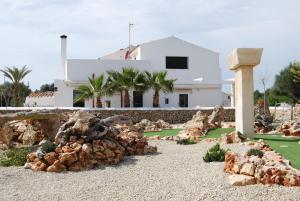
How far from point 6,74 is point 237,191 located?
34795mm

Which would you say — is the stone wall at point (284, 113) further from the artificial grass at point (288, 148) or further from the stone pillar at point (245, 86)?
the artificial grass at point (288, 148)

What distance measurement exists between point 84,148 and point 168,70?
29165mm

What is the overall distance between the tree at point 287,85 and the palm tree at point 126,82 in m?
16.4

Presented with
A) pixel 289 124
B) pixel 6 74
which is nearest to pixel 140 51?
pixel 6 74

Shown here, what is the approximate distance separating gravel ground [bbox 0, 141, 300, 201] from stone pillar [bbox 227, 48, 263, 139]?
547 cm

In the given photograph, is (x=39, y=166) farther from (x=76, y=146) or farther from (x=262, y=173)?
(x=262, y=173)

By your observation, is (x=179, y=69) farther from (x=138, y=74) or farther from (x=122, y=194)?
(x=122, y=194)

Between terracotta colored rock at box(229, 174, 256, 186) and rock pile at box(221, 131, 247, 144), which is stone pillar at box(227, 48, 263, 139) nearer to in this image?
rock pile at box(221, 131, 247, 144)

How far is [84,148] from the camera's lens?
38.8 feet

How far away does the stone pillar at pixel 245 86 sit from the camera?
54.5 ft

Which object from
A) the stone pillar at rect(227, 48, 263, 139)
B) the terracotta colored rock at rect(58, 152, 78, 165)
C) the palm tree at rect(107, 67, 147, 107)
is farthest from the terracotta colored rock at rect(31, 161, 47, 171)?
the palm tree at rect(107, 67, 147, 107)

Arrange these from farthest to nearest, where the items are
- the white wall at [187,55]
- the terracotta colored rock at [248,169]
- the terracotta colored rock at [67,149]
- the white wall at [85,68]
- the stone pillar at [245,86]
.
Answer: the white wall at [187,55], the white wall at [85,68], the stone pillar at [245,86], the terracotta colored rock at [67,149], the terracotta colored rock at [248,169]

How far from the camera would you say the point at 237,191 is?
8320mm

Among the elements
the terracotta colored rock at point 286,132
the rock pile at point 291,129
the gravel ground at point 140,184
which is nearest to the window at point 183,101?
the rock pile at point 291,129
